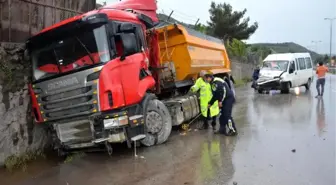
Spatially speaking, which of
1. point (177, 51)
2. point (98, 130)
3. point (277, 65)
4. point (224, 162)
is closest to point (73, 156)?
point (98, 130)

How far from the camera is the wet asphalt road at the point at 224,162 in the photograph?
5145 mm

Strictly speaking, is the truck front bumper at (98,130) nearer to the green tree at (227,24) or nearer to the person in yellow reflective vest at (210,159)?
the person in yellow reflective vest at (210,159)

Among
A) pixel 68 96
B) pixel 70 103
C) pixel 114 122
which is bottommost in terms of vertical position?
pixel 114 122

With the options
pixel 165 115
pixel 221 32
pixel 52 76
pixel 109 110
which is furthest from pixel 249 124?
pixel 221 32

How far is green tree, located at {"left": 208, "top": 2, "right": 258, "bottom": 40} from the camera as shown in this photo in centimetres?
4029

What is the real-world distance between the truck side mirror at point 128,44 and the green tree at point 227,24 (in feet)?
113

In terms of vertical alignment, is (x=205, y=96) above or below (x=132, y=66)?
below

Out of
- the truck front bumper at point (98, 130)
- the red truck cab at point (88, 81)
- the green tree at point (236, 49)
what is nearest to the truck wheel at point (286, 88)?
the red truck cab at point (88, 81)

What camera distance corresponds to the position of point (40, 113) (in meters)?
6.54

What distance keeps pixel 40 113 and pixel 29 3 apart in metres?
3.11

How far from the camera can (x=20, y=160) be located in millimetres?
6754

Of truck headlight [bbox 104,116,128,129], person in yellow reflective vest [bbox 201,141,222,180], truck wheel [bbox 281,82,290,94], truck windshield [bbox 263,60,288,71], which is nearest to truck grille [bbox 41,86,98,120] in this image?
truck headlight [bbox 104,116,128,129]

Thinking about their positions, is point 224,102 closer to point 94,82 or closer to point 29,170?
point 94,82

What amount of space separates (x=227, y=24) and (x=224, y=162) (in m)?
35.8
